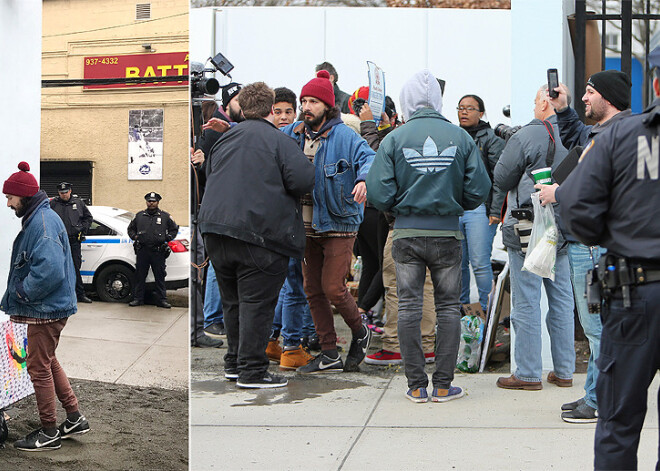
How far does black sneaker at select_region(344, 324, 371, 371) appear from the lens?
5867 mm

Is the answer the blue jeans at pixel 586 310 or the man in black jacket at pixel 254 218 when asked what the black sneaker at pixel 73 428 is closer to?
the man in black jacket at pixel 254 218

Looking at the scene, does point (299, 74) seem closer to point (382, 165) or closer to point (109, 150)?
point (382, 165)

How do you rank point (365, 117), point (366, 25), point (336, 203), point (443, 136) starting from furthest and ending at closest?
point (366, 25)
point (365, 117)
point (336, 203)
point (443, 136)

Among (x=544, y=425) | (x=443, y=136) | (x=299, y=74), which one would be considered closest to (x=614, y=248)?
(x=544, y=425)

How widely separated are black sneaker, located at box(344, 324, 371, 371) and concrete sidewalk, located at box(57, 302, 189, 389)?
6.29ft

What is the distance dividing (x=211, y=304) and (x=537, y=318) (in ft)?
9.75

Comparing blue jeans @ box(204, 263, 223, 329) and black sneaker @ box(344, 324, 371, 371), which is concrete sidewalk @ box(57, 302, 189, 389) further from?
blue jeans @ box(204, 263, 223, 329)

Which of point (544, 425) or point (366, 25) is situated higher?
point (366, 25)

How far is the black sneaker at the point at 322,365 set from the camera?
19.3 feet

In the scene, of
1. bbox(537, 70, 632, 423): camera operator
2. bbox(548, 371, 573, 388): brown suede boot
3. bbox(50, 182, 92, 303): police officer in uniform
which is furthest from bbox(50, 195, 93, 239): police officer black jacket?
bbox(548, 371, 573, 388): brown suede boot

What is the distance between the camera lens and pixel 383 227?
654cm

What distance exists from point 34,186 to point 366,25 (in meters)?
5.62

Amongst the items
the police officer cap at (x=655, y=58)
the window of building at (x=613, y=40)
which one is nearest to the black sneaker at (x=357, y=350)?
the police officer cap at (x=655, y=58)

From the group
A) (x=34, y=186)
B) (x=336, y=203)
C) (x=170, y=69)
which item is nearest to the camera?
(x=170, y=69)
